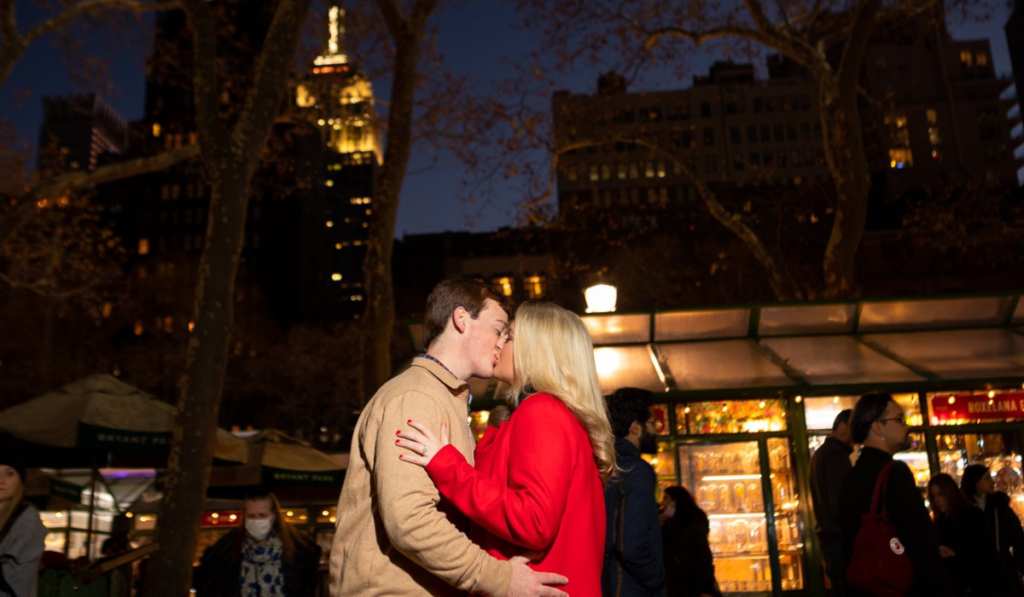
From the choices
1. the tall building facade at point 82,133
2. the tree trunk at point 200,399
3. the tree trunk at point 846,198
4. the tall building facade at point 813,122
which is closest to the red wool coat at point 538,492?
the tree trunk at point 200,399

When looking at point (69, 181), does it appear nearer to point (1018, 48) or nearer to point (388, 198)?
point (388, 198)

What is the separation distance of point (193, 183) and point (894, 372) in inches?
3515

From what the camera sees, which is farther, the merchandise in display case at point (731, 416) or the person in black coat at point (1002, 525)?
the merchandise in display case at point (731, 416)

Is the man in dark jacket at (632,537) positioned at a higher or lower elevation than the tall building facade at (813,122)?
lower

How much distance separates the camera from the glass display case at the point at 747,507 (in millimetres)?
10766

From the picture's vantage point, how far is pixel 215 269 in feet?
32.8

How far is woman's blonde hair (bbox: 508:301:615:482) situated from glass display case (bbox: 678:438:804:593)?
843 centimetres

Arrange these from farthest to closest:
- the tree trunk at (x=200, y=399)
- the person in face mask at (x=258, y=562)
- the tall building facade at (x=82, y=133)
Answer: the tall building facade at (x=82, y=133)
the tree trunk at (x=200, y=399)
the person in face mask at (x=258, y=562)

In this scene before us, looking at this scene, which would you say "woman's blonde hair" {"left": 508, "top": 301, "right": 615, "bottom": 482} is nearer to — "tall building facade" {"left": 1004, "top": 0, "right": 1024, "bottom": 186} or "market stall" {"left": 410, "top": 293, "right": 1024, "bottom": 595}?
"market stall" {"left": 410, "top": 293, "right": 1024, "bottom": 595}

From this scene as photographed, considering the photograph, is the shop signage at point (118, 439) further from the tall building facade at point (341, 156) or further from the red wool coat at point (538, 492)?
the red wool coat at point (538, 492)

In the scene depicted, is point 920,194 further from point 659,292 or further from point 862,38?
point 862,38

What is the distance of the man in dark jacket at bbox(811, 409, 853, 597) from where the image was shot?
6023 mm

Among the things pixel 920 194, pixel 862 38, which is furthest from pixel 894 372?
pixel 920 194

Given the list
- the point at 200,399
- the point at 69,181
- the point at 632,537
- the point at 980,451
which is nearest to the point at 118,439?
the point at 200,399
